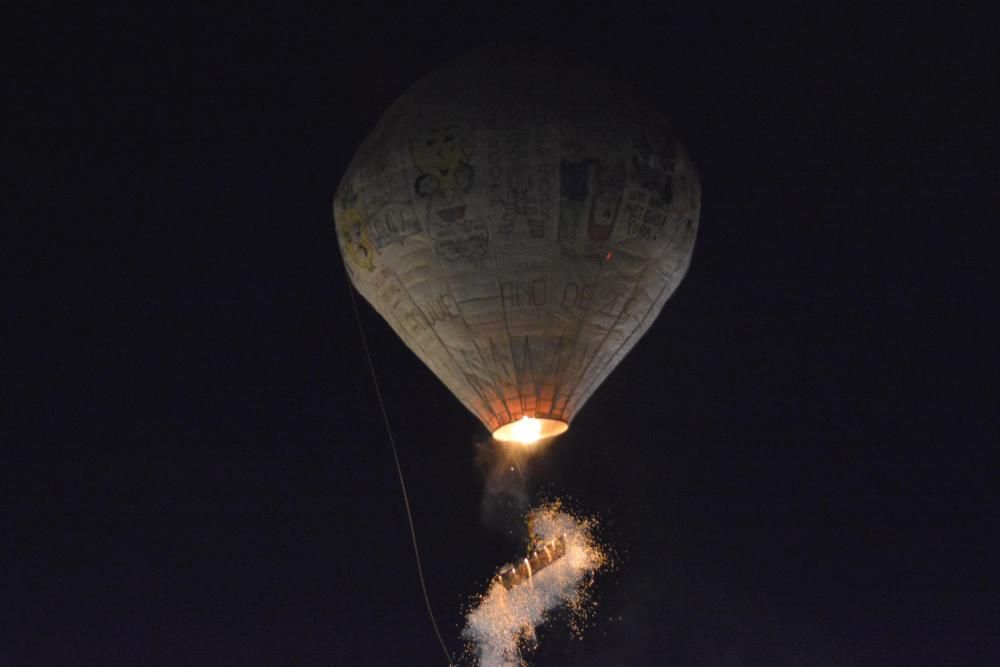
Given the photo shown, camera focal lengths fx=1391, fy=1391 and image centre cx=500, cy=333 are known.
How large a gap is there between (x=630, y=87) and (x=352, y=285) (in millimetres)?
3694

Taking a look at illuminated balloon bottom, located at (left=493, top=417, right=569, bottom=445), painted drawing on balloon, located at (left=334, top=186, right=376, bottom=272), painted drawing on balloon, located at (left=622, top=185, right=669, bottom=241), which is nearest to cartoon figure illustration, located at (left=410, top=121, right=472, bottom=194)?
painted drawing on balloon, located at (left=334, top=186, right=376, bottom=272)

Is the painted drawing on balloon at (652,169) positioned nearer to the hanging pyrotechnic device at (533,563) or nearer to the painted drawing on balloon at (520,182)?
the painted drawing on balloon at (520,182)

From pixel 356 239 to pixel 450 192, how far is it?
134 cm

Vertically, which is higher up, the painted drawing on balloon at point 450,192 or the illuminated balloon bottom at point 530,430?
the painted drawing on balloon at point 450,192

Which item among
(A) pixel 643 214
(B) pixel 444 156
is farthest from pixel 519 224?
(A) pixel 643 214

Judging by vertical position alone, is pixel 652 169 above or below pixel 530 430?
above

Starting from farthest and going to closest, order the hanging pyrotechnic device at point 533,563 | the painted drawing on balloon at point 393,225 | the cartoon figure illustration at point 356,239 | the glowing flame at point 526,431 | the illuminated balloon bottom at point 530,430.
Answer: the hanging pyrotechnic device at point 533,563, the glowing flame at point 526,431, the illuminated balloon bottom at point 530,430, the cartoon figure illustration at point 356,239, the painted drawing on balloon at point 393,225

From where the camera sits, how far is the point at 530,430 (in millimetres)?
14961

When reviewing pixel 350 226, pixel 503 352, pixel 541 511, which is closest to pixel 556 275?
pixel 503 352

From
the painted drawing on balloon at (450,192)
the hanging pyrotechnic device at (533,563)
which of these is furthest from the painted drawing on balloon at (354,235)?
the hanging pyrotechnic device at (533,563)

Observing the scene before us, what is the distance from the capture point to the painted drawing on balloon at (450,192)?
13695 mm

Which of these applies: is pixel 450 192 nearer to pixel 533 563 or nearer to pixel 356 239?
pixel 356 239

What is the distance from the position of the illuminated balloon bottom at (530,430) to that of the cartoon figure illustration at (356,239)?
86.7 inches

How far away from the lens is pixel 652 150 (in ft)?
46.5
